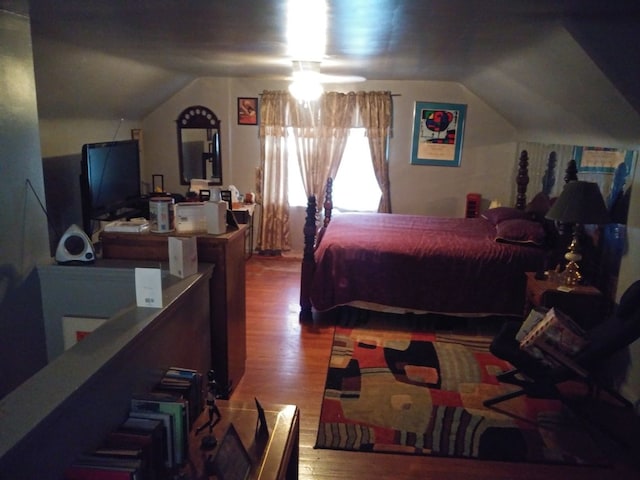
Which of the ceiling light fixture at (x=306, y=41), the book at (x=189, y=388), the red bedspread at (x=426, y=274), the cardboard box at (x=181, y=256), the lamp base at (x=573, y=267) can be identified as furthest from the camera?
the red bedspread at (x=426, y=274)

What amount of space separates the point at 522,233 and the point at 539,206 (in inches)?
25.9

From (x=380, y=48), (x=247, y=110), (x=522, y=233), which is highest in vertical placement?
(x=380, y=48)

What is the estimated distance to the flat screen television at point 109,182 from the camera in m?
4.12

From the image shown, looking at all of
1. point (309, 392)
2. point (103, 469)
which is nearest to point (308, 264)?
point (309, 392)

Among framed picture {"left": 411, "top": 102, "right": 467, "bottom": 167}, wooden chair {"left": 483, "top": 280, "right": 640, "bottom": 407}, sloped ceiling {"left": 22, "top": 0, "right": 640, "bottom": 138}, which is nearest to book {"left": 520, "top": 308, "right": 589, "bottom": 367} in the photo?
wooden chair {"left": 483, "top": 280, "right": 640, "bottom": 407}

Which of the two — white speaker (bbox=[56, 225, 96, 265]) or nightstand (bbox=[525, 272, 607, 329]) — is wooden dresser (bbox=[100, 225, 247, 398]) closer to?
white speaker (bbox=[56, 225, 96, 265])

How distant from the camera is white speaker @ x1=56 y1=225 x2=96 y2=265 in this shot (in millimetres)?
2412

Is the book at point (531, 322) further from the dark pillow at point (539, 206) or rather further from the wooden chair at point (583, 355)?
the dark pillow at point (539, 206)

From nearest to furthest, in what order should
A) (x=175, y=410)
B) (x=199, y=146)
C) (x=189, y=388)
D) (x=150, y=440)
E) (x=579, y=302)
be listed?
(x=150, y=440) → (x=175, y=410) → (x=189, y=388) → (x=579, y=302) → (x=199, y=146)

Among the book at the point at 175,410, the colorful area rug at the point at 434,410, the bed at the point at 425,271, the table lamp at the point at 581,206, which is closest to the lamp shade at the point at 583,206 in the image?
the table lamp at the point at 581,206

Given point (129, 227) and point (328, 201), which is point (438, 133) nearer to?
point (328, 201)

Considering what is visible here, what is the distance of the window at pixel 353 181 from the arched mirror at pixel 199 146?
0.91 m

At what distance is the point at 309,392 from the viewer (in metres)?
3.18

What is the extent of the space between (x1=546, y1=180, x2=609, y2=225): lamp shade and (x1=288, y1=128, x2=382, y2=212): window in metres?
3.00
